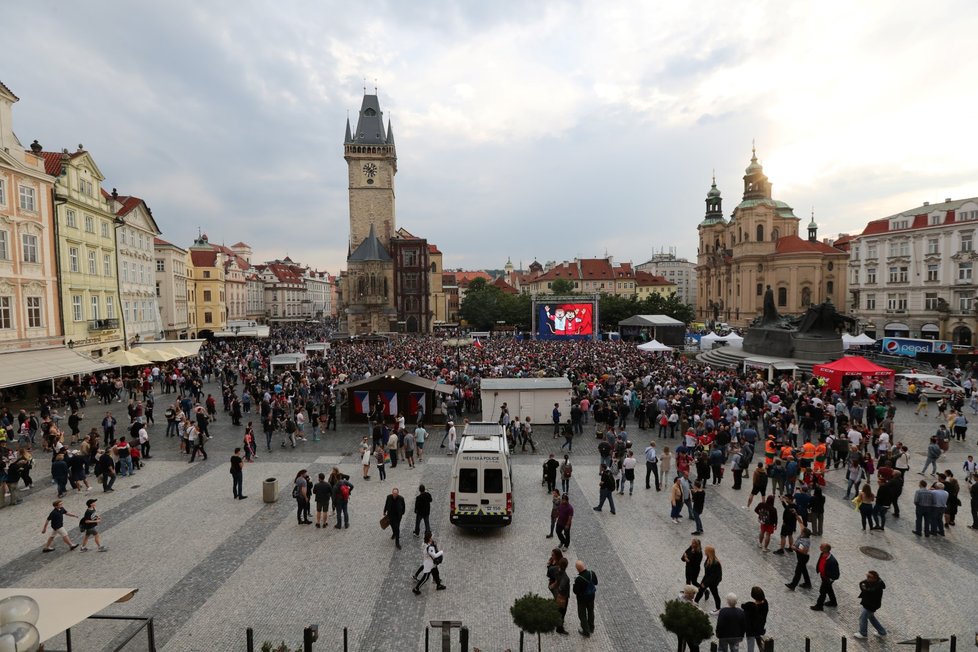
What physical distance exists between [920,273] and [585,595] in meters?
56.6

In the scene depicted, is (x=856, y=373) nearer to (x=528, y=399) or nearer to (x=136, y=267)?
(x=528, y=399)

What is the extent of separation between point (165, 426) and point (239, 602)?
15.2 meters

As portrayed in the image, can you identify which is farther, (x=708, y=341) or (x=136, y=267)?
(x=708, y=341)

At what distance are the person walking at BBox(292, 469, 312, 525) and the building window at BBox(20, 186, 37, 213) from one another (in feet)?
77.7

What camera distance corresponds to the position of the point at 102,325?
3094cm

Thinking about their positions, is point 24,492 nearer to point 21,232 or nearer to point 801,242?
point 21,232

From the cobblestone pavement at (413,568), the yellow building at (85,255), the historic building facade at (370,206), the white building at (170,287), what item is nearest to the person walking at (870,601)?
the cobblestone pavement at (413,568)

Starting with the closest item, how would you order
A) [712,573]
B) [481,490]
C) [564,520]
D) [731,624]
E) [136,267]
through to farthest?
[731,624] < [712,573] < [564,520] < [481,490] < [136,267]

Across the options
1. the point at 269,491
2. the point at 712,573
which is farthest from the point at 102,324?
the point at 712,573

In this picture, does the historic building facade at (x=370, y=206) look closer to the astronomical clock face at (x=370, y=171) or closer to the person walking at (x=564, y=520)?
the astronomical clock face at (x=370, y=171)

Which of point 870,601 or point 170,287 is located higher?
point 170,287

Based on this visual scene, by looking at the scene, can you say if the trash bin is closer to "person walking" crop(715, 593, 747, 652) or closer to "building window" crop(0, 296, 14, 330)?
"person walking" crop(715, 593, 747, 652)

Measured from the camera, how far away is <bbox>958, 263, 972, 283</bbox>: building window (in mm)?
45156

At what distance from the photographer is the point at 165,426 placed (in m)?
20.7
